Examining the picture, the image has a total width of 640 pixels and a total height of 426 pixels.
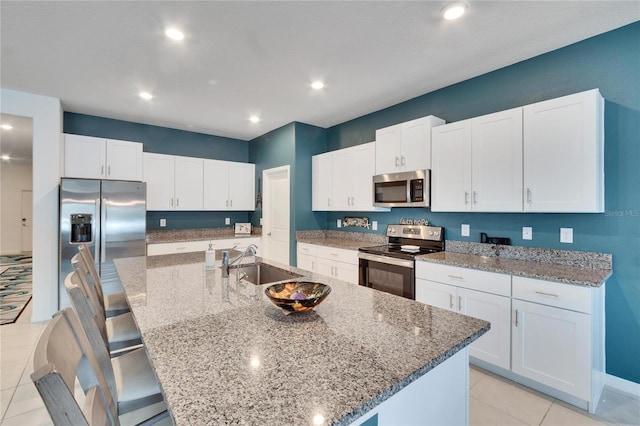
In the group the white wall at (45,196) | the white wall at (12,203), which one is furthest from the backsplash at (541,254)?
the white wall at (12,203)

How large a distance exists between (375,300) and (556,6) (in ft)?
7.65

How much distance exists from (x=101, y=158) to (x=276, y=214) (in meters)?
2.57

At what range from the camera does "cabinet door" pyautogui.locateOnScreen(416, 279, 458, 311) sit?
264 cm

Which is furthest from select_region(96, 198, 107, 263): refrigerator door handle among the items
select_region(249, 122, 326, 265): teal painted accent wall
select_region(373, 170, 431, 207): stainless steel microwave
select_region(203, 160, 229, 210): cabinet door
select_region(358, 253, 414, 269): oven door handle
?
select_region(373, 170, 431, 207): stainless steel microwave

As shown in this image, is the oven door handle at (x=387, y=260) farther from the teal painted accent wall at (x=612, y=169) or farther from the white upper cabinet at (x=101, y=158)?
the white upper cabinet at (x=101, y=158)

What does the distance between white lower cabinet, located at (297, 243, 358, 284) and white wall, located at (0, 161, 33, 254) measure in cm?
883

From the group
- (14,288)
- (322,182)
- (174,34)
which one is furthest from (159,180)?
(14,288)

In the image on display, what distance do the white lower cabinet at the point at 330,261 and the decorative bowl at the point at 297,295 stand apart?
6.96 ft

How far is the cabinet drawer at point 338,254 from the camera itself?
366 cm

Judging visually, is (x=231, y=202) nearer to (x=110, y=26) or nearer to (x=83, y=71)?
(x=83, y=71)

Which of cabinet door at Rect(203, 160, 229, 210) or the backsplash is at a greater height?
cabinet door at Rect(203, 160, 229, 210)

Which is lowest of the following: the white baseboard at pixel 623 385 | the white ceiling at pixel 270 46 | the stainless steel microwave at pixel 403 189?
the white baseboard at pixel 623 385

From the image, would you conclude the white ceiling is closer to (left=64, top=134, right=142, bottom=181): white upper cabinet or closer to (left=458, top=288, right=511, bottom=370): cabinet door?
(left=64, top=134, right=142, bottom=181): white upper cabinet

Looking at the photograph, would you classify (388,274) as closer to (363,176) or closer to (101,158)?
(363,176)
